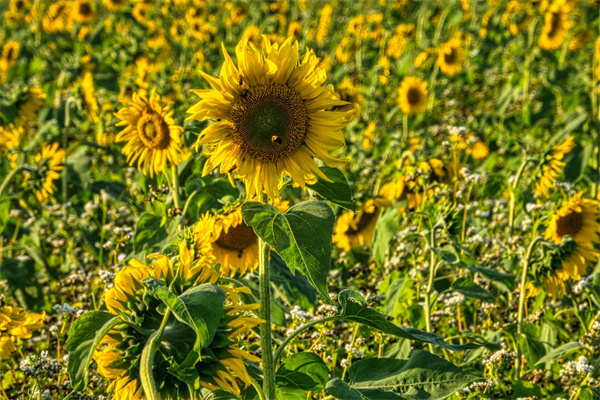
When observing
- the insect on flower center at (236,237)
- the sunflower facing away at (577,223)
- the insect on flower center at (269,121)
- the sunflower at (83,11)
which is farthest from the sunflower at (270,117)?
the sunflower at (83,11)

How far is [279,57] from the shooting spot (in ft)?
5.11

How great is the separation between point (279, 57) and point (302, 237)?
383 millimetres

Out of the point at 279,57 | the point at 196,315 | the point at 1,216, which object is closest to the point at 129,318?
the point at 196,315

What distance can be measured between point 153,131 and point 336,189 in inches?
41.0

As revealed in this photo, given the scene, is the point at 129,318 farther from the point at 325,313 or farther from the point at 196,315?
the point at 325,313

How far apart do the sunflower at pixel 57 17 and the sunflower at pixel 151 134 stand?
5.01m

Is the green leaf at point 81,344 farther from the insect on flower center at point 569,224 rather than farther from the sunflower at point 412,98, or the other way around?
the sunflower at point 412,98

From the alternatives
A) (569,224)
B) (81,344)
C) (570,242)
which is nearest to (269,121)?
(81,344)

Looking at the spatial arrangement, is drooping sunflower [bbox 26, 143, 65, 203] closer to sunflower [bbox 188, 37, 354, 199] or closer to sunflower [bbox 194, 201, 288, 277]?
sunflower [bbox 194, 201, 288, 277]

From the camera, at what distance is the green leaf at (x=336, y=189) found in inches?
59.7

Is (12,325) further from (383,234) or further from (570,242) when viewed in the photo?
(570,242)

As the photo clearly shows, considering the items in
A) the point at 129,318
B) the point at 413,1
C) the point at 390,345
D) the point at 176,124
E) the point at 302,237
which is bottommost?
the point at 390,345

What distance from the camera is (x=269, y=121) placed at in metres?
1.59

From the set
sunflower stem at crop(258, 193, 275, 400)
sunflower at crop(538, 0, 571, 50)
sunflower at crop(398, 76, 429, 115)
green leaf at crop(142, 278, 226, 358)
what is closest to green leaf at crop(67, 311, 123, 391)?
green leaf at crop(142, 278, 226, 358)
